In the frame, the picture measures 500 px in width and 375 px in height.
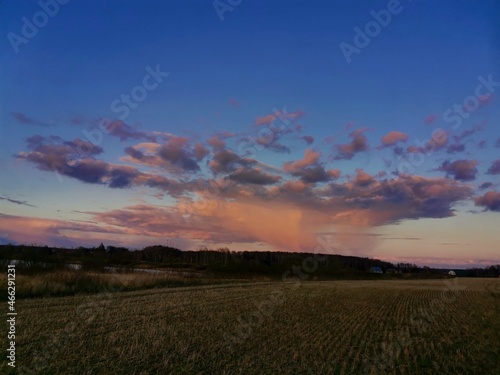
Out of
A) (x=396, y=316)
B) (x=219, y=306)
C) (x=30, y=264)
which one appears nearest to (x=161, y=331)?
(x=219, y=306)

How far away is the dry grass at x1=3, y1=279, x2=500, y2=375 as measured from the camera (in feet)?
35.3

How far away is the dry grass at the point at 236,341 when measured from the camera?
10.8 m

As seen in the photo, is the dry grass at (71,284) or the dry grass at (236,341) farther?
the dry grass at (71,284)

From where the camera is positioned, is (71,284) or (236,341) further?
(71,284)

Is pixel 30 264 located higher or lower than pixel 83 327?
higher

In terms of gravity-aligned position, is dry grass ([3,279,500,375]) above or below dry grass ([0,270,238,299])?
below

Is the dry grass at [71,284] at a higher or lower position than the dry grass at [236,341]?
higher

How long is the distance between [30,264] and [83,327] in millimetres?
24593

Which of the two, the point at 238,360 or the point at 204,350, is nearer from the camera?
the point at 238,360

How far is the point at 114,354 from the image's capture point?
11.2 metres

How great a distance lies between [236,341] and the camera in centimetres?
1378

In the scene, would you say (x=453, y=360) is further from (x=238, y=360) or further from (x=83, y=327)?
(x=83, y=327)

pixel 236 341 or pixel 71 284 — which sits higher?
pixel 71 284

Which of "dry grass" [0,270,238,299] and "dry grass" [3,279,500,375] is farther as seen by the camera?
"dry grass" [0,270,238,299]
